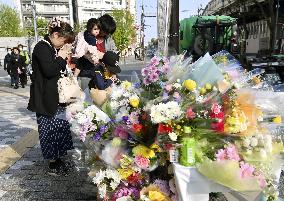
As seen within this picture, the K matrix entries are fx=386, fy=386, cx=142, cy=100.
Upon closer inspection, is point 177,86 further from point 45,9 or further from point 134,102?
point 45,9

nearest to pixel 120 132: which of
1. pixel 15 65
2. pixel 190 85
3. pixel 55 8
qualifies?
pixel 190 85

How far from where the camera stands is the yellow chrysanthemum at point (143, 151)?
9.10ft

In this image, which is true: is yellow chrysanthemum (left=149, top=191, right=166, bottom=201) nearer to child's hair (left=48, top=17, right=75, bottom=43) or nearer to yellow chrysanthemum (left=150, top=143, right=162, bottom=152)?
yellow chrysanthemum (left=150, top=143, right=162, bottom=152)

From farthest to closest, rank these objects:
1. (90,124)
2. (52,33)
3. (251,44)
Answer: (251,44) < (52,33) < (90,124)

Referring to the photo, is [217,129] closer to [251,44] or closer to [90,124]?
[90,124]

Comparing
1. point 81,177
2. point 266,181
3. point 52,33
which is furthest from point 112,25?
point 266,181

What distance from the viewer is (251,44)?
33.7 meters

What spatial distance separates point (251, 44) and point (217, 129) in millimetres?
32792

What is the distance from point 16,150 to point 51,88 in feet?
6.17

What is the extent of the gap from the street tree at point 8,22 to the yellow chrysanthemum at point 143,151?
2580 inches

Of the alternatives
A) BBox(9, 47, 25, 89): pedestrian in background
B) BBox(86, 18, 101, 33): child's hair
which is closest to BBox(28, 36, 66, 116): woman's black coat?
BBox(86, 18, 101, 33): child's hair

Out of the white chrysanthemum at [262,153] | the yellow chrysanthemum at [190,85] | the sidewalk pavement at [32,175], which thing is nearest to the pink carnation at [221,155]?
the white chrysanthemum at [262,153]

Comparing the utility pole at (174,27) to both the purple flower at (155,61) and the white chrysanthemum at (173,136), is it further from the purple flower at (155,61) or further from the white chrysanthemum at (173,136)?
the white chrysanthemum at (173,136)

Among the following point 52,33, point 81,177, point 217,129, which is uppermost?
point 52,33
